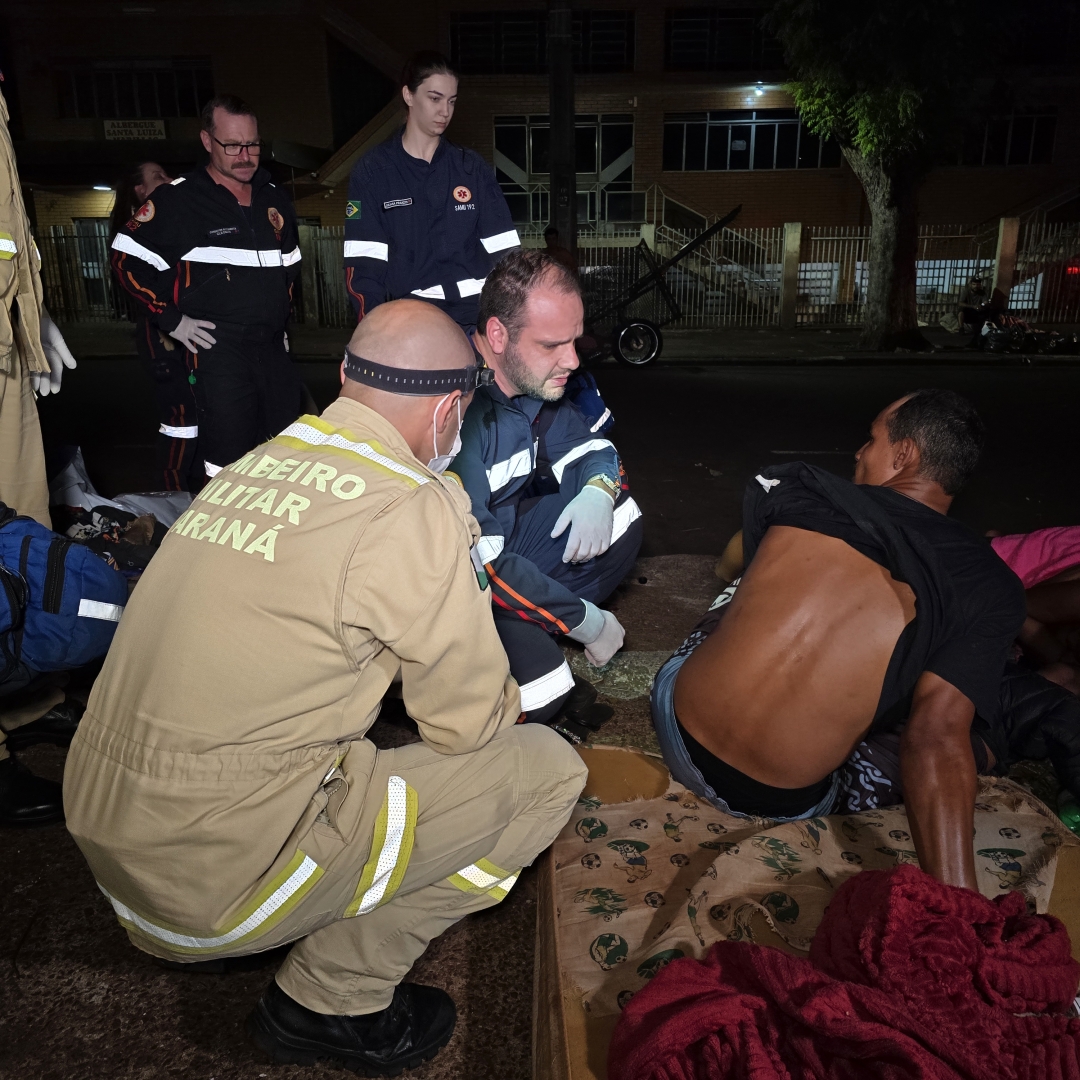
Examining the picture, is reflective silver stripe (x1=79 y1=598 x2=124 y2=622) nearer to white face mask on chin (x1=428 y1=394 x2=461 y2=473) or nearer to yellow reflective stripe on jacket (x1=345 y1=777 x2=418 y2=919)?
white face mask on chin (x1=428 y1=394 x2=461 y2=473)

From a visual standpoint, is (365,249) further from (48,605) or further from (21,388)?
(48,605)

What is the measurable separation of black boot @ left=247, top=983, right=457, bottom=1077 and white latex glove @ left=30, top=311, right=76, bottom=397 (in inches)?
90.3

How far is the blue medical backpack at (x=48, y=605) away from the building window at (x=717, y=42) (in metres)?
23.9

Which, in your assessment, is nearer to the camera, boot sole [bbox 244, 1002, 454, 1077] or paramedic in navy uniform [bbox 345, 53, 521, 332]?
boot sole [bbox 244, 1002, 454, 1077]

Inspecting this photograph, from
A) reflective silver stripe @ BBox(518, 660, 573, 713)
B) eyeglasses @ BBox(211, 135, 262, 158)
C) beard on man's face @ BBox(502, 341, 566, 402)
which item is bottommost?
reflective silver stripe @ BBox(518, 660, 573, 713)

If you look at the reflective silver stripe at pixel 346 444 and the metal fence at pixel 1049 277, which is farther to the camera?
the metal fence at pixel 1049 277

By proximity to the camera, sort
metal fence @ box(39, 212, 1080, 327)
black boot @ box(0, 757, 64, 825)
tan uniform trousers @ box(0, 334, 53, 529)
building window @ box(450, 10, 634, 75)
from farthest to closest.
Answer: building window @ box(450, 10, 634, 75), metal fence @ box(39, 212, 1080, 327), tan uniform trousers @ box(0, 334, 53, 529), black boot @ box(0, 757, 64, 825)

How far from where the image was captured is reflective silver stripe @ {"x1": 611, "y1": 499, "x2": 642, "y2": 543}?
319 cm

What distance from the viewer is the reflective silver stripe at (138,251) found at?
13.7ft

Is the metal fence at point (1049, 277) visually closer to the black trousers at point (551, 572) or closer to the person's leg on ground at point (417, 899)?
the black trousers at point (551, 572)

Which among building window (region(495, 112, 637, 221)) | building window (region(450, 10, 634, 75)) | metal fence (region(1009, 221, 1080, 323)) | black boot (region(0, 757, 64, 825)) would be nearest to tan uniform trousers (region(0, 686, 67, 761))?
black boot (region(0, 757, 64, 825))

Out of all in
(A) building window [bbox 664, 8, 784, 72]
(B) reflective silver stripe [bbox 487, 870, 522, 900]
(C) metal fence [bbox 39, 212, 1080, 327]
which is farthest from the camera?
(A) building window [bbox 664, 8, 784, 72]

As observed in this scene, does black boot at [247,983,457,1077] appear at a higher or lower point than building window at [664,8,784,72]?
lower

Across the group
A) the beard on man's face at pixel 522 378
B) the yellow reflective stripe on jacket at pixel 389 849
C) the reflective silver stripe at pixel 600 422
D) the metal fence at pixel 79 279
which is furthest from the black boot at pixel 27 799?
the metal fence at pixel 79 279
